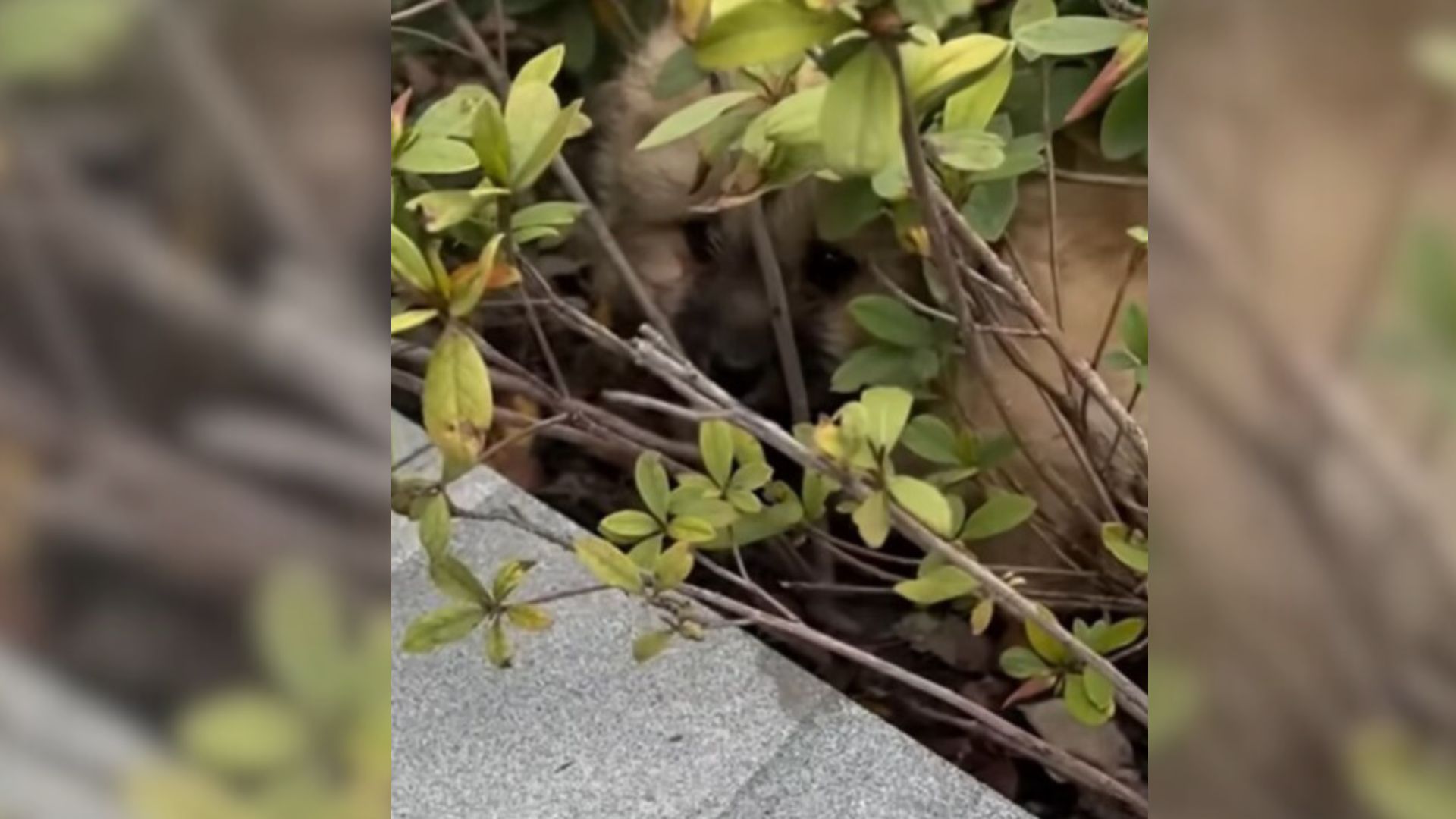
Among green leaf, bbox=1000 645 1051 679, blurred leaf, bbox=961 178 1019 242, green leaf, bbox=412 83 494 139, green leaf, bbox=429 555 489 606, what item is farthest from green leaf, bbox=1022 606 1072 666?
green leaf, bbox=412 83 494 139

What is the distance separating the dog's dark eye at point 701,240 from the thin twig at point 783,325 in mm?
45

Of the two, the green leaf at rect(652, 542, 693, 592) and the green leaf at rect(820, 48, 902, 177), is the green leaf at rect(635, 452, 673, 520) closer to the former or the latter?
the green leaf at rect(652, 542, 693, 592)

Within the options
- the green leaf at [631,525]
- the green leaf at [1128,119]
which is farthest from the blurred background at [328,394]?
the green leaf at [631,525]

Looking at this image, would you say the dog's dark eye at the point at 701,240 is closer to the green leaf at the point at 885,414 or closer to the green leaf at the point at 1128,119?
the green leaf at the point at 885,414

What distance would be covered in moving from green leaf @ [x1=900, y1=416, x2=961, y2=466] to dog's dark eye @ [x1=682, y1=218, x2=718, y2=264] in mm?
327

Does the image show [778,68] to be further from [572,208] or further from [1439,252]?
[1439,252]

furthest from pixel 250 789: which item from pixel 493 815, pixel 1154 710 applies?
pixel 493 815

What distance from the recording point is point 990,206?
895 mm

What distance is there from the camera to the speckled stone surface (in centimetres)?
104

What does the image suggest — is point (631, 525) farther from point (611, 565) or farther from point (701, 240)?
point (701, 240)

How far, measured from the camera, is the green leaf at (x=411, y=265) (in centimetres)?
73

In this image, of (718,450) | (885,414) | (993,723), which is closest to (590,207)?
(718,450)

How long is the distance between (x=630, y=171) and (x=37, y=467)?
0.91 meters

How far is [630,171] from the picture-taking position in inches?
48.1
